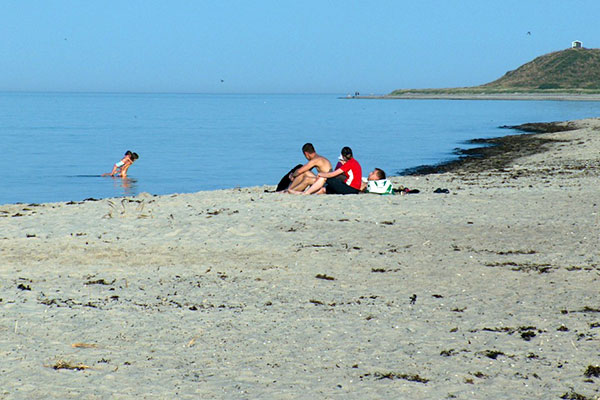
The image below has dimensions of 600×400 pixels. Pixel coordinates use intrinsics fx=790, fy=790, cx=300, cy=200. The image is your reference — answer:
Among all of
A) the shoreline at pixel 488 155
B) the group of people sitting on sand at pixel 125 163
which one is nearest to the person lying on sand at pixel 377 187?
the shoreline at pixel 488 155

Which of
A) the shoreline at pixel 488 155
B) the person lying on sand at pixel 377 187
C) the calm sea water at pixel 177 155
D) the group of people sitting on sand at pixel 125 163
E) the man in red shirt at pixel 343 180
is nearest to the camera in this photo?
the man in red shirt at pixel 343 180

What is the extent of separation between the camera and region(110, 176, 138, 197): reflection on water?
23603 mm

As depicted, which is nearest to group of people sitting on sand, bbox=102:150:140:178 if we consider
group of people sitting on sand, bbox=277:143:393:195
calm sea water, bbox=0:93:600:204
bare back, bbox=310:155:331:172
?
calm sea water, bbox=0:93:600:204

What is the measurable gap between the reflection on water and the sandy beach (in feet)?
30.9

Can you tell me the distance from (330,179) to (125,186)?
12.0 metres

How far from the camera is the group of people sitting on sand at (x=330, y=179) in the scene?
50.2ft

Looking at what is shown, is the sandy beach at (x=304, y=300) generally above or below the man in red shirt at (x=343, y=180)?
below

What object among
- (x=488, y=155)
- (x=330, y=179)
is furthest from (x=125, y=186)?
(x=488, y=155)

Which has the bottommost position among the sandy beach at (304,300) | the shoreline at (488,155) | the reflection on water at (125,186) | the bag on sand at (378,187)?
the reflection on water at (125,186)

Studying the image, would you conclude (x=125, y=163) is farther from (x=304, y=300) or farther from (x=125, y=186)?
(x=304, y=300)

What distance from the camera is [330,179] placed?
15336 mm

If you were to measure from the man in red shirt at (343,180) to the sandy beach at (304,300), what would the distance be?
1.06 meters

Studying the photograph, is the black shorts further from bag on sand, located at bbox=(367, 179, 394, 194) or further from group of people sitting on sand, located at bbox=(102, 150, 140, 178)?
group of people sitting on sand, located at bbox=(102, 150, 140, 178)

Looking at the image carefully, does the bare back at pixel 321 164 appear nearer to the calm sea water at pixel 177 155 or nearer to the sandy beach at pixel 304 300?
the sandy beach at pixel 304 300
